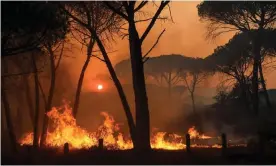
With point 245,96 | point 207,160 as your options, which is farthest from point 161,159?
point 245,96

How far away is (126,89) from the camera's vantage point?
53.3 meters

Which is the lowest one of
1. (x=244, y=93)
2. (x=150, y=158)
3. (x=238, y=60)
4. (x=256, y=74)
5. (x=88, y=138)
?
(x=150, y=158)

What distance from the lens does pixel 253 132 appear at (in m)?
27.8

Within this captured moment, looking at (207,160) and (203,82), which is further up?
(203,82)

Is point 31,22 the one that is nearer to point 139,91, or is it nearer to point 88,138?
point 139,91

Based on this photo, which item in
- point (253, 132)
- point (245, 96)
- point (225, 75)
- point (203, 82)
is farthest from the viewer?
point (203, 82)

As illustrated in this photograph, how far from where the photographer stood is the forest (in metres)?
14.7

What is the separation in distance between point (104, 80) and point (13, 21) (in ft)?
144

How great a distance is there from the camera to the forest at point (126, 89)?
14.7 m

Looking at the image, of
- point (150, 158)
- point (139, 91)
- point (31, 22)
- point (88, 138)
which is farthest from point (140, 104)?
point (88, 138)

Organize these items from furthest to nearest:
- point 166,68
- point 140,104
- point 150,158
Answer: point 166,68 < point 140,104 < point 150,158

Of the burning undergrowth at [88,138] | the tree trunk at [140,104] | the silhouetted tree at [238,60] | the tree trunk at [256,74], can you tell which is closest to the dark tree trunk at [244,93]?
the silhouetted tree at [238,60]

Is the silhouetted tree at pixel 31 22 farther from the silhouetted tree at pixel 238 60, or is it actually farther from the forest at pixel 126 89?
the silhouetted tree at pixel 238 60

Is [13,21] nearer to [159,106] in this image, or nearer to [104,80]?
[159,106]
